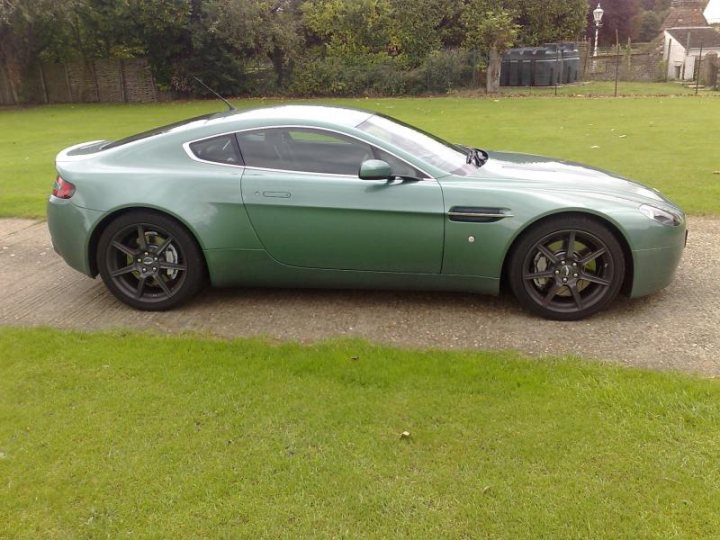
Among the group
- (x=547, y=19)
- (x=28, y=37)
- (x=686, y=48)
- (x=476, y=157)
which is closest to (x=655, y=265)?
(x=476, y=157)

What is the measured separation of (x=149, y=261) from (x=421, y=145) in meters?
2.12

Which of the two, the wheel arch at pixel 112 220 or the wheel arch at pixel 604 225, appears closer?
the wheel arch at pixel 604 225

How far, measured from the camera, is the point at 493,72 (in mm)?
25484

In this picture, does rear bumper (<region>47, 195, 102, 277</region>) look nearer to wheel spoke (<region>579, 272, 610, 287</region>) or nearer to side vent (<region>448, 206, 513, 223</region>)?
side vent (<region>448, 206, 513, 223</region>)

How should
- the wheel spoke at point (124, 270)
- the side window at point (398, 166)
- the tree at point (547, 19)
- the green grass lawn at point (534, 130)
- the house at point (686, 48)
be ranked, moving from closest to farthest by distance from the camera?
the side window at point (398, 166), the wheel spoke at point (124, 270), the green grass lawn at point (534, 130), the tree at point (547, 19), the house at point (686, 48)

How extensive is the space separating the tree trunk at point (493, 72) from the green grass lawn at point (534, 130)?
6.61 feet

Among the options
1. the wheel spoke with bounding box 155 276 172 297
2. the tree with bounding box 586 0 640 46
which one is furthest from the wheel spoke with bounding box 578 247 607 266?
the tree with bounding box 586 0 640 46

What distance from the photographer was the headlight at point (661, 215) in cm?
403

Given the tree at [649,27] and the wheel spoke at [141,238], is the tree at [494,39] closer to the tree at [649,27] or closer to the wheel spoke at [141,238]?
the wheel spoke at [141,238]

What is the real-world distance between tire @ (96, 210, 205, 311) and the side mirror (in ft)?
A: 4.21

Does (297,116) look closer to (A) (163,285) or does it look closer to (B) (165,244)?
(B) (165,244)

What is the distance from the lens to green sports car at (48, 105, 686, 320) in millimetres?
4027

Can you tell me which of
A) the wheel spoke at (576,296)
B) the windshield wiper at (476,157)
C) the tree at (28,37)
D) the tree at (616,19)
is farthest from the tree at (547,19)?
the wheel spoke at (576,296)

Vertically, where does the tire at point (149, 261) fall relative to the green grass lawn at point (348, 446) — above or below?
above
